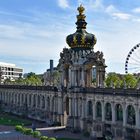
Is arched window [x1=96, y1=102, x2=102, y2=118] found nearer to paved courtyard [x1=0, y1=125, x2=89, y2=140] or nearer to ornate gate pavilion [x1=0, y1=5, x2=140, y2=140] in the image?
A: ornate gate pavilion [x1=0, y1=5, x2=140, y2=140]

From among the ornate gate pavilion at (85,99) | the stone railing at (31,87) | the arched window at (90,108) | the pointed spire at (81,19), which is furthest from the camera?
the stone railing at (31,87)

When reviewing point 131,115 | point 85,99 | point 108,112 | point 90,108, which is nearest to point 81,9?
point 85,99

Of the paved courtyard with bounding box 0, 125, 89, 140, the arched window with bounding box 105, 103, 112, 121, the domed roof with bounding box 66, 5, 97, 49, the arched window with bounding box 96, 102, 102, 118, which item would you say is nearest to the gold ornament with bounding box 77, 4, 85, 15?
the domed roof with bounding box 66, 5, 97, 49

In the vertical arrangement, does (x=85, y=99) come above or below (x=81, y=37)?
below

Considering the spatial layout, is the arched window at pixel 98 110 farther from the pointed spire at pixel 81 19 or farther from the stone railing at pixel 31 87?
the pointed spire at pixel 81 19

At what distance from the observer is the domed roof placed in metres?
77.4

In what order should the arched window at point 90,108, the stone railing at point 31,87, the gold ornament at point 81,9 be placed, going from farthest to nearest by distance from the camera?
1. the stone railing at point 31,87
2. the gold ornament at point 81,9
3. the arched window at point 90,108

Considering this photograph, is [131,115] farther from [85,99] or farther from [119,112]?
[85,99]

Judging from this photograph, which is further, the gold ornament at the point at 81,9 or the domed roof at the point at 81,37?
the gold ornament at the point at 81,9

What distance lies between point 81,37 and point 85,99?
1292 cm

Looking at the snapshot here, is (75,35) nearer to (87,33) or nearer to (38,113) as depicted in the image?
(87,33)

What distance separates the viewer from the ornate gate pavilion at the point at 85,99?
61.2m

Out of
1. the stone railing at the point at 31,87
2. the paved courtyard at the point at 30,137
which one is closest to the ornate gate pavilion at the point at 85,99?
the stone railing at the point at 31,87

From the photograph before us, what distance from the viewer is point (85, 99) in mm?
73875
